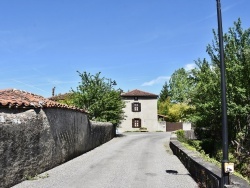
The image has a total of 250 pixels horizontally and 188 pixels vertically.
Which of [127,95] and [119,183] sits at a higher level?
[127,95]

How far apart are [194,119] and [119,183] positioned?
A: 1291cm

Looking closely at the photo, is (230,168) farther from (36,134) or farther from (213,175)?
(36,134)

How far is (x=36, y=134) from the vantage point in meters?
11.2

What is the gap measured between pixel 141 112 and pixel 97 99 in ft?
73.3

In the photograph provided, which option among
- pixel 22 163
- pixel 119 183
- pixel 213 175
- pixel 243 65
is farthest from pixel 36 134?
pixel 243 65

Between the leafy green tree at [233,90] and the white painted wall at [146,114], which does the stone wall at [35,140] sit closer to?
the leafy green tree at [233,90]

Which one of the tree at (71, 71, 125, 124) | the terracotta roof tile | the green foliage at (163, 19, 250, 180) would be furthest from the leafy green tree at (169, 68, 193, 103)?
the green foliage at (163, 19, 250, 180)

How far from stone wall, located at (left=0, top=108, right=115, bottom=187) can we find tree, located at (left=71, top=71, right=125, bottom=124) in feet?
42.9

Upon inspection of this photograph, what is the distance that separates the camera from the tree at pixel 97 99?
30875mm

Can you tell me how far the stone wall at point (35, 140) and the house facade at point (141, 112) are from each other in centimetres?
3511

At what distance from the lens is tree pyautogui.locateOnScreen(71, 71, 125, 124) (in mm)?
30875

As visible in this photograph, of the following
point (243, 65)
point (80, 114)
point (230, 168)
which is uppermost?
point (243, 65)

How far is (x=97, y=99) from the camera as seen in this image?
31.3 metres

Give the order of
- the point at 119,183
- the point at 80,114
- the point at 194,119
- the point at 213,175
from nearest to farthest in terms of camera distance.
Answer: the point at 213,175
the point at 119,183
the point at 80,114
the point at 194,119
